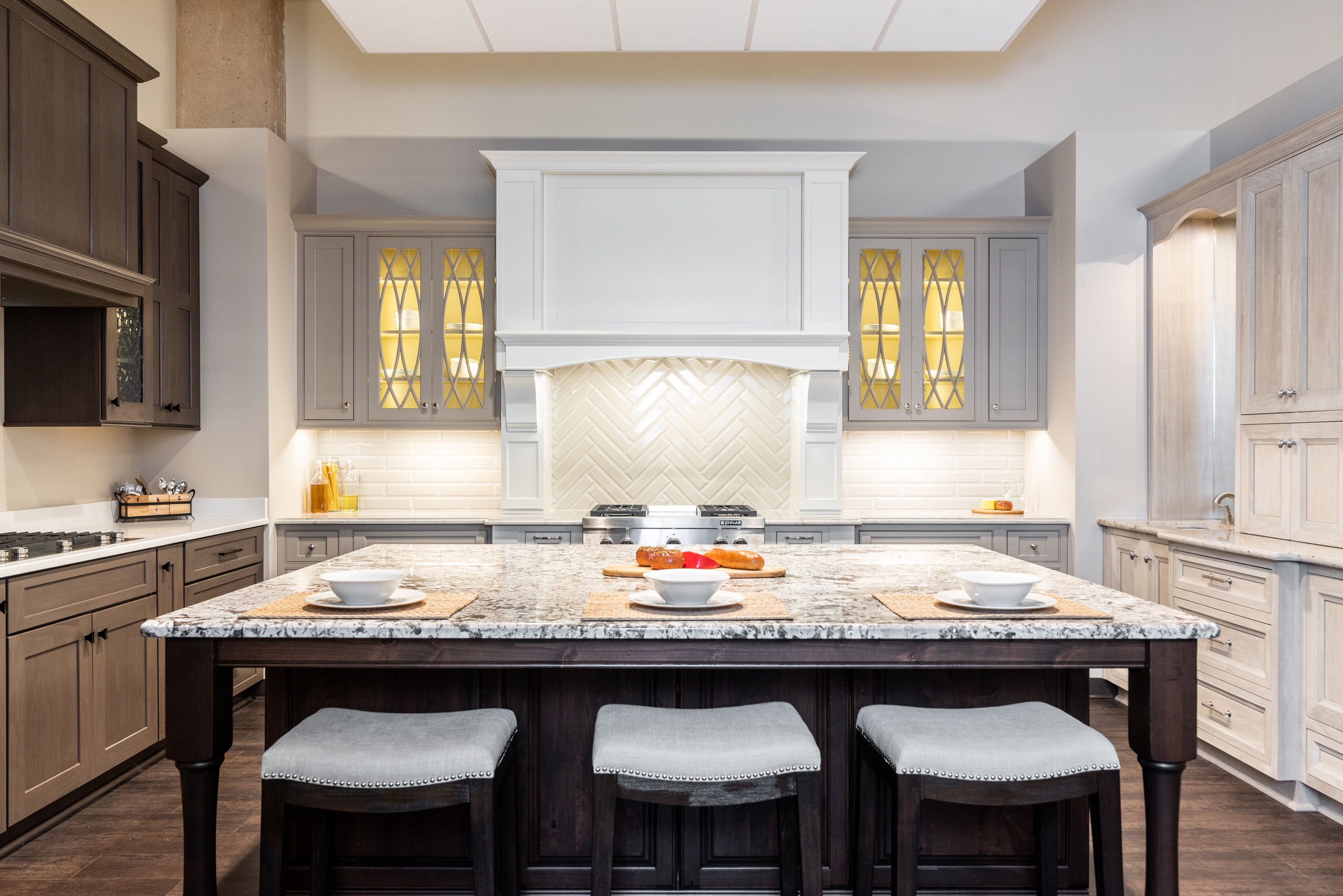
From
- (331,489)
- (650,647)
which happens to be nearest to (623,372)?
(331,489)

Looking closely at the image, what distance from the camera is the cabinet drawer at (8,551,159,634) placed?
2.76m

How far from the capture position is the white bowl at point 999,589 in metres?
1.90

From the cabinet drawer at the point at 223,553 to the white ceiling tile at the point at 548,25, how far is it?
2875 mm

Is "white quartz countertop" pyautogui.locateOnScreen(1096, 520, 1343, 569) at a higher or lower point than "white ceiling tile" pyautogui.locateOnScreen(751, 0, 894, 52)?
lower

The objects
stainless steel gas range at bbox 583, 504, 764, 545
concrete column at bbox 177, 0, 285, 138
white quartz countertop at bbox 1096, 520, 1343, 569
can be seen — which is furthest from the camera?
concrete column at bbox 177, 0, 285, 138

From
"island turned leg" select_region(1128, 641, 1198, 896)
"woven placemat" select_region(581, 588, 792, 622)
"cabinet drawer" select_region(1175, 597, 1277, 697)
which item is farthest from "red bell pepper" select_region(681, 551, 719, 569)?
"cabinet drawer" select_region(1175, 597, 1277, 697)

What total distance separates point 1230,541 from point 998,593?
2.25 metres

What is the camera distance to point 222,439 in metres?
4.50

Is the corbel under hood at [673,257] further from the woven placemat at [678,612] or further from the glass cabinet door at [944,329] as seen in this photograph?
the woven placemat at [678,612]

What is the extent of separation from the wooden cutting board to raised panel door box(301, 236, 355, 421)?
2.94 meters

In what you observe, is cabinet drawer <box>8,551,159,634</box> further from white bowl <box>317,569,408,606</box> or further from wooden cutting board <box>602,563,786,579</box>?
wooden cutting board <box>602,563,786,579</box>

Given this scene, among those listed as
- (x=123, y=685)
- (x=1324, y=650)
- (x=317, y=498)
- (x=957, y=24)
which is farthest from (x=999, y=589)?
(x=317, y=498)

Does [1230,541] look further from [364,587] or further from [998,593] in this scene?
[364,587]

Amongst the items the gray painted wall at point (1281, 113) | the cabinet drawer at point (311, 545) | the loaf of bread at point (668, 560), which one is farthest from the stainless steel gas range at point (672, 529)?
the gray painted wall at point (1281, 113)
